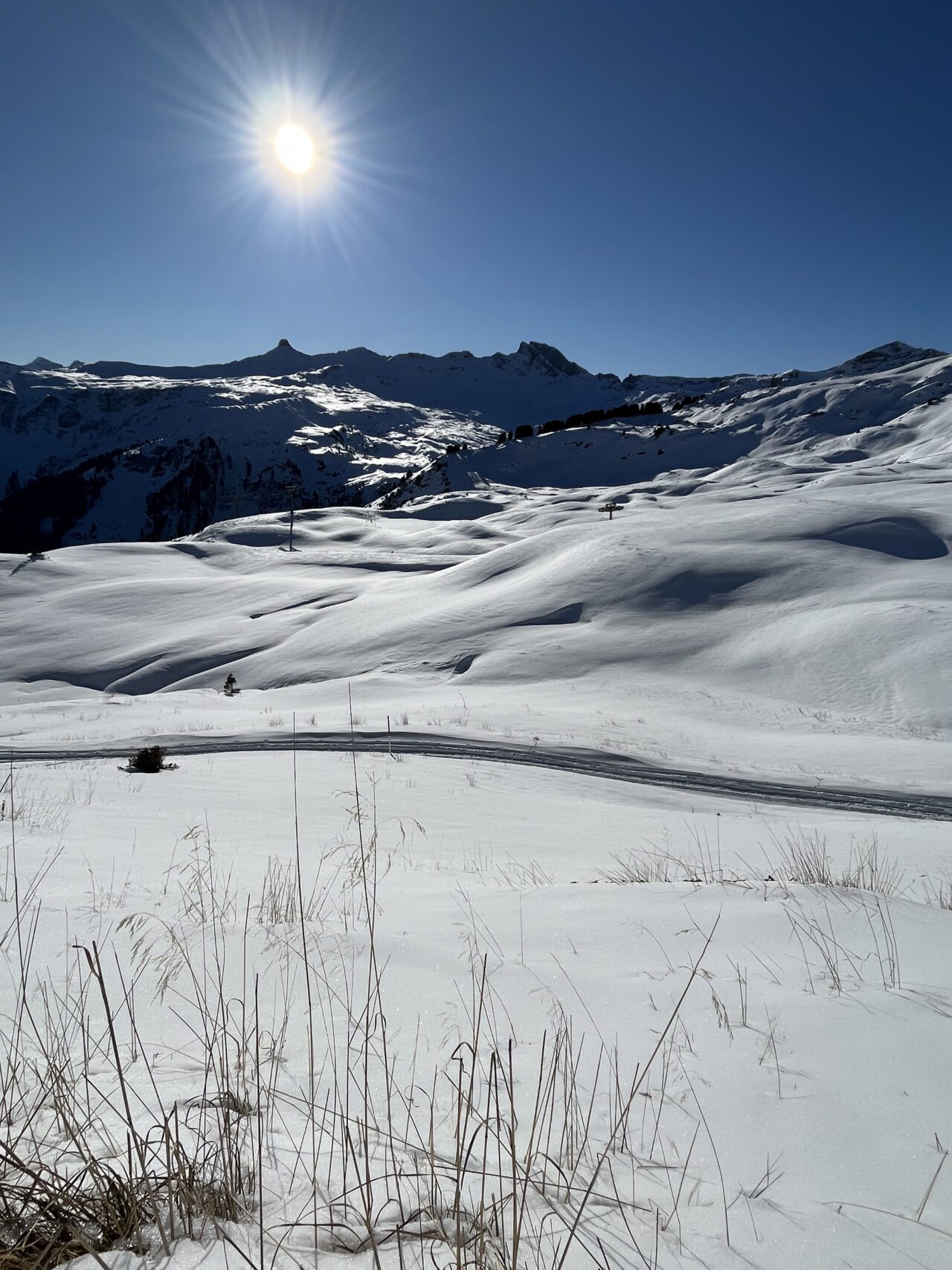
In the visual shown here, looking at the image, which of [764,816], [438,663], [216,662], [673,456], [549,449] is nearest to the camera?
[764,816]

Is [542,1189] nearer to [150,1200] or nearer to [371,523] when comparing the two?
[150,1200]

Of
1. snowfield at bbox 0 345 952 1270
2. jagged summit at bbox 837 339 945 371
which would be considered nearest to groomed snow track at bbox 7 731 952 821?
snowfield at bbox 0 345 952 1270

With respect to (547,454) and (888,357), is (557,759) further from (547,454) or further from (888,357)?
(888,357)

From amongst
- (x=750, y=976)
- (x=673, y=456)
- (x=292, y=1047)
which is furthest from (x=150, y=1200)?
(x=673, y=456)

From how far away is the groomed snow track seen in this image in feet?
38.2

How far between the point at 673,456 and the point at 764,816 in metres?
103

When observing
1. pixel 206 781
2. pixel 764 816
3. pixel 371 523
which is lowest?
pixel 764 816

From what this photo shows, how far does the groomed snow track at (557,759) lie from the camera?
11656mm

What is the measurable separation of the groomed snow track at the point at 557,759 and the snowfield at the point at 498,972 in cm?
12

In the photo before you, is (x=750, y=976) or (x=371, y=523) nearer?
(x=750, y=976)

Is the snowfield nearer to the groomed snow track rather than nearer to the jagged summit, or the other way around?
the groomed snow track

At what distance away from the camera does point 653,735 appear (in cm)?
1667

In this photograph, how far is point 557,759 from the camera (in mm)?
14141

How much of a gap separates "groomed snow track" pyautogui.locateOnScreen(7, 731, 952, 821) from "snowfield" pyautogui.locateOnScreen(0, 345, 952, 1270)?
4.5 inches
